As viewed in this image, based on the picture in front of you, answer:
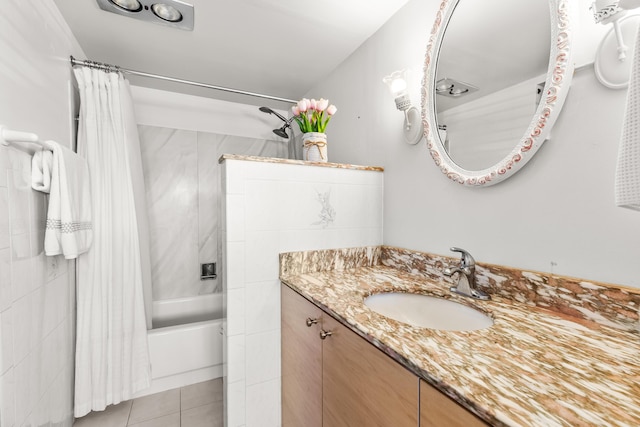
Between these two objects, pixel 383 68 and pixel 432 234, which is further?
pixel 383 68

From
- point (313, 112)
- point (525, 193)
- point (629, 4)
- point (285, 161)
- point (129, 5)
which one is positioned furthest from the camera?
point (313, 112)

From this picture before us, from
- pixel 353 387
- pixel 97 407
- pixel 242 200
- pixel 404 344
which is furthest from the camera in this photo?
pixel 97 407

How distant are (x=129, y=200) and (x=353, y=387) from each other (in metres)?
1.64

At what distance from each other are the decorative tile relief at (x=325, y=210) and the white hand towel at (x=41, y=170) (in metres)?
1.18

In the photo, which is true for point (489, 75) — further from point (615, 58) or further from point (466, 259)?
point (466, 259)

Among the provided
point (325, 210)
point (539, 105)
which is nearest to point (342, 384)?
point (325, 210)

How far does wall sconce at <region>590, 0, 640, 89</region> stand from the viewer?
0.66 m

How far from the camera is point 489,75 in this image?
3.22 ft

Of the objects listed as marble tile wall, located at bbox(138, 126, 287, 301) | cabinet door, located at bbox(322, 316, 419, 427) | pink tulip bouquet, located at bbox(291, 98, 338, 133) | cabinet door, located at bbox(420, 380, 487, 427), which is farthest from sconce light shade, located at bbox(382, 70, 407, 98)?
marble tile wall, located at bbox(138, 126, 287, 301)

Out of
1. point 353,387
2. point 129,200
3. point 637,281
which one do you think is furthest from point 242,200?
point 637,281

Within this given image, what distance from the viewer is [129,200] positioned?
1.63 metres

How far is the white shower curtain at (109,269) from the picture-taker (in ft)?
4.86

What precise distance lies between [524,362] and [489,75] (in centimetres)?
95

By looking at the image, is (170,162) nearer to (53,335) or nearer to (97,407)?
(53,335)
